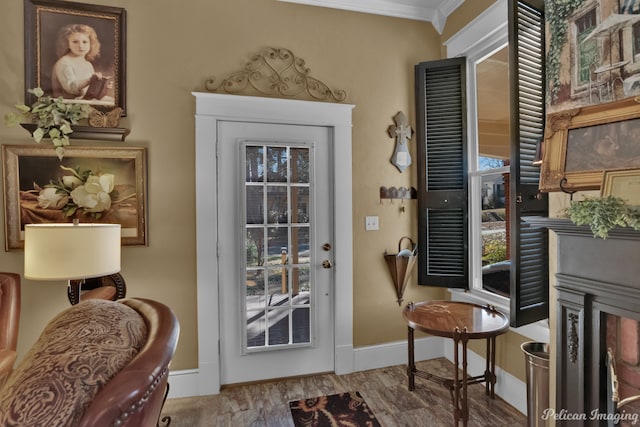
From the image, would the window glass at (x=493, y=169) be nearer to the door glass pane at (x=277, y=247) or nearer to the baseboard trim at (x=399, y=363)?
the baseboard trim at (x=399, y=363)

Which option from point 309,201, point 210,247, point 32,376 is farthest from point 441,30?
point 32,376

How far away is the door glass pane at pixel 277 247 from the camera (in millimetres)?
2684

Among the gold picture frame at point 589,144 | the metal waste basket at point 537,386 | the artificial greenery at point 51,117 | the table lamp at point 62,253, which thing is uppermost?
the artificial greenery at point 51,117

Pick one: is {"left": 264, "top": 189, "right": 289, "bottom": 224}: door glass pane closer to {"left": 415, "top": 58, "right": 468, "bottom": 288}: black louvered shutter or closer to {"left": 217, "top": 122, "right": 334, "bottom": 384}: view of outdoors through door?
{"left": 217, "top": 122, "right": 334, "bottom": 384}: view of outdoors through door

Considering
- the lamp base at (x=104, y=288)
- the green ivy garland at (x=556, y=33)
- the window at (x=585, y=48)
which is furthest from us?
the lamp base at (x=104, y=288)

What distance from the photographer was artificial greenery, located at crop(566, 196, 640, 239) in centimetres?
126

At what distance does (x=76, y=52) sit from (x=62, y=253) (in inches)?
57.9

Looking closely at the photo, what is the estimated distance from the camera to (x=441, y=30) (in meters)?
3.07

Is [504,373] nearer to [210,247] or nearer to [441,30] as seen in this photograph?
[210,247]

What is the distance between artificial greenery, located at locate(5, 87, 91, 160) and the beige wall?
136 millimetres

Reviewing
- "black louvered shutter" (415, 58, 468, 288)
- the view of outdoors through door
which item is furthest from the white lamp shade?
"black louvered shutter" (415, 58, 468, 288)

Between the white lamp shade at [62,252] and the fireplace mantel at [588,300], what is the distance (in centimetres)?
225

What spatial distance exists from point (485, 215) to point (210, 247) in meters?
2.16

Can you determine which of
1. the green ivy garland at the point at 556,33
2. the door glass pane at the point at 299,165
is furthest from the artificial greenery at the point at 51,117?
the green ivy garland at the point at 556,33
